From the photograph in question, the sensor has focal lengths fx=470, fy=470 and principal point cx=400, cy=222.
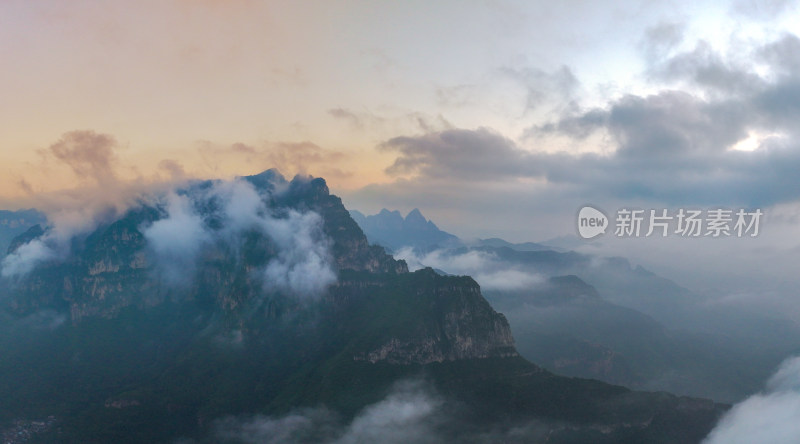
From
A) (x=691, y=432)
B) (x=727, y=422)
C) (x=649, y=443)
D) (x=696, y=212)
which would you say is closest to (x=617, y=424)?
(x=649, y=443)

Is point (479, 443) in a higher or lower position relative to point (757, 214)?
lower

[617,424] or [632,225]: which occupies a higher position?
[632,225]

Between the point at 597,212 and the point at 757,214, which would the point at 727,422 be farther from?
the point at 597,212

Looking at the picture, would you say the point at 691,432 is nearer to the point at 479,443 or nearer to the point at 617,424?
the point at 617,424

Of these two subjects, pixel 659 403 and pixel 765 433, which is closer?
pixel 765 433

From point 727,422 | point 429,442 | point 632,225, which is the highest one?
point 632,225

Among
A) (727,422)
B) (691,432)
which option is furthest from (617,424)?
(727,422)

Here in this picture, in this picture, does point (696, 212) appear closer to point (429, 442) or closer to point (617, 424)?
point (617, 424)

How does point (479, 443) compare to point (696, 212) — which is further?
point (479, 443)

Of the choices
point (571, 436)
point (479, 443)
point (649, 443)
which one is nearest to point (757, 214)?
point (649, 443)
